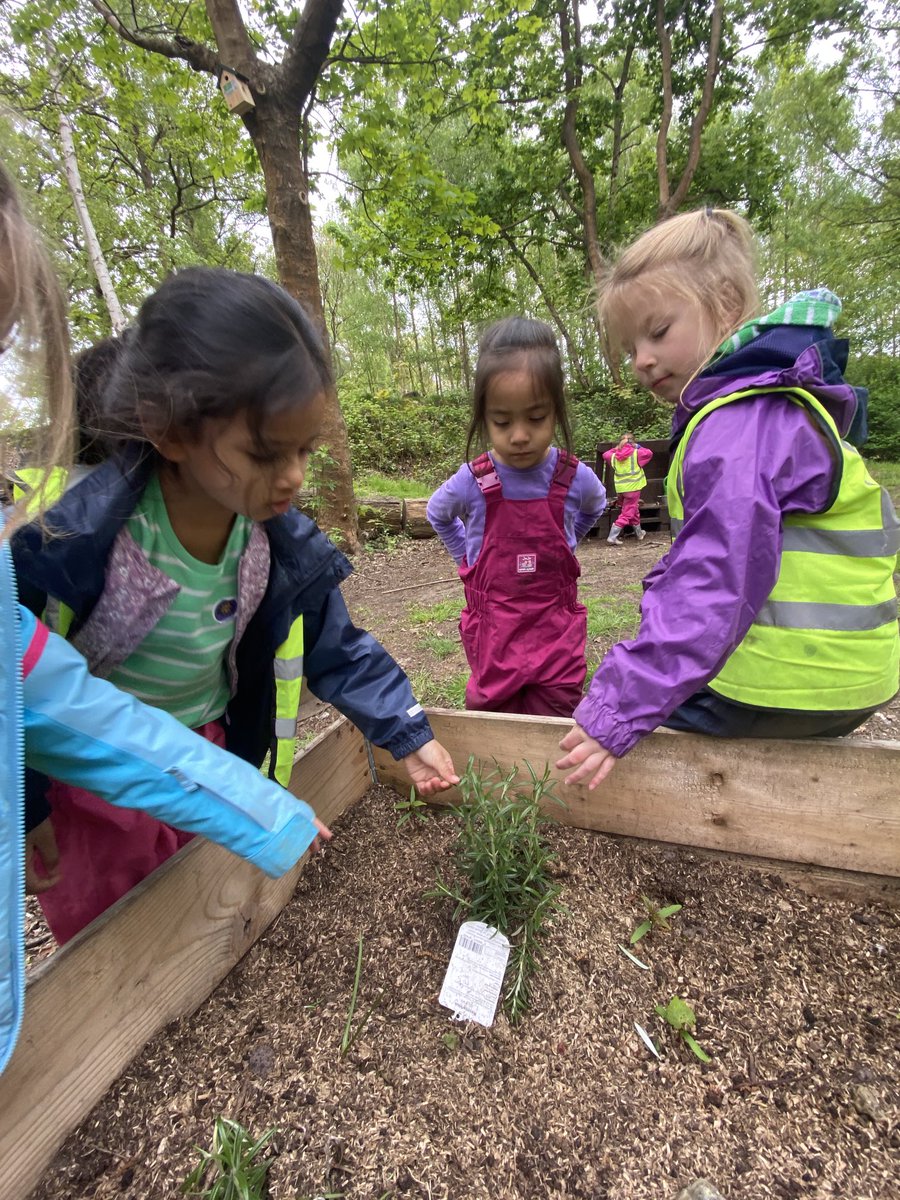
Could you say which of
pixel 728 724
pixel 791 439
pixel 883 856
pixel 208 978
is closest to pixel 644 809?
pixel 728 724

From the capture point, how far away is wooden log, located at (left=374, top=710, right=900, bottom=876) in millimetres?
1509

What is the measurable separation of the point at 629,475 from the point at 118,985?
783cm

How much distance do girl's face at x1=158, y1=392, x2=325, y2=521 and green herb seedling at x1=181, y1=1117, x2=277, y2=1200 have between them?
1079 mm

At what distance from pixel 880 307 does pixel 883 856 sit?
29.2 m

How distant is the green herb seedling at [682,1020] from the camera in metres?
1.25

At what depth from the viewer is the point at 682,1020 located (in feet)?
4.21

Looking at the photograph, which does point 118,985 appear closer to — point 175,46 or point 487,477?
point 487,477

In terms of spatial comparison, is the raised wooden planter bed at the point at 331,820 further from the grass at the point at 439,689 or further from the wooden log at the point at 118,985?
the grass at the point at 439,689

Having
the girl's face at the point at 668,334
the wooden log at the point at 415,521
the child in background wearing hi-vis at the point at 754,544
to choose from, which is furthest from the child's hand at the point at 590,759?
the wooden log at the point at 415,521

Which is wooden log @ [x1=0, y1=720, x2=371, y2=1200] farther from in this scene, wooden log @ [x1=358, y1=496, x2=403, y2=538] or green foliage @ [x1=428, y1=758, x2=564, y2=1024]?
wooden log @ [x1=358, y1=496, x2=403, y2=538]

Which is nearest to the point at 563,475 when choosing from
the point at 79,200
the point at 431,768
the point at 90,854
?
the point at 431,768

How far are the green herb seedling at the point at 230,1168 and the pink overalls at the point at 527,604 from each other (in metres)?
1.55

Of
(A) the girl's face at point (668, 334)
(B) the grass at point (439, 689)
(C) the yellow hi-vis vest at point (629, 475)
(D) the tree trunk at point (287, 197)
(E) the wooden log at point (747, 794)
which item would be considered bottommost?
(B) the grass at point (439, 689)

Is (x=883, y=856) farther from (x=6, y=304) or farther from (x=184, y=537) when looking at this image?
(x=6, y=304)
